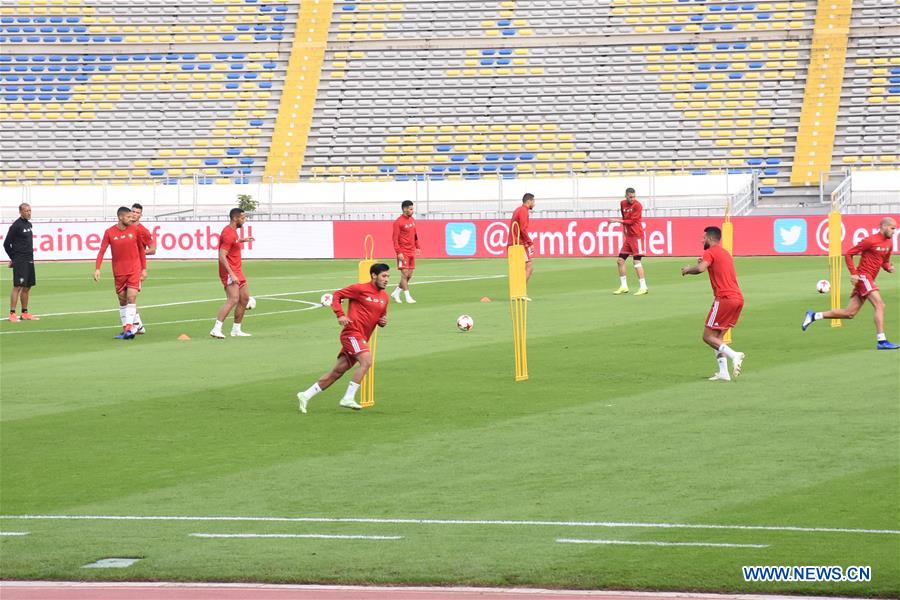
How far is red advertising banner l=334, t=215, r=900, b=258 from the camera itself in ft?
147

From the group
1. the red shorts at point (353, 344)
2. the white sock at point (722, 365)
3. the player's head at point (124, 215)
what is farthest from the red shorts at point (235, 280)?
the white sock at point (722, 365)

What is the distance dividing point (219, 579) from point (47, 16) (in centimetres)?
5915

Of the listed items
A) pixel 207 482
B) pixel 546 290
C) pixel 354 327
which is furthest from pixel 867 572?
pixel 546 290

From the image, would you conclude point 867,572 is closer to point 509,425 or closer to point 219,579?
point 219,579

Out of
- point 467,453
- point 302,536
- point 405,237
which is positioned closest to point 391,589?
point 302,536

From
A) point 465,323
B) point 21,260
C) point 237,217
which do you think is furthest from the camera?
point 21,260

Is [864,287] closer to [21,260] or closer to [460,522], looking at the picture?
[460,522]

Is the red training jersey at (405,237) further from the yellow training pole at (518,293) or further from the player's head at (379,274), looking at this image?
the player's head at (379,274)

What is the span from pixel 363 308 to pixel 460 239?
3232 centimetres

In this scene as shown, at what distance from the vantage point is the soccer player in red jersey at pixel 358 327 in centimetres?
1616

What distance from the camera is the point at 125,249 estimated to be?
24.7m

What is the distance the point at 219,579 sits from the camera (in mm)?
9336

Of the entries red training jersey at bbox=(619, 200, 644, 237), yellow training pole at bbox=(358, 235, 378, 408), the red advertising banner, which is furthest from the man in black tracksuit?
the red advertising banner

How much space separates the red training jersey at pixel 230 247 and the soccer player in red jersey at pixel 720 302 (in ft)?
27.2
